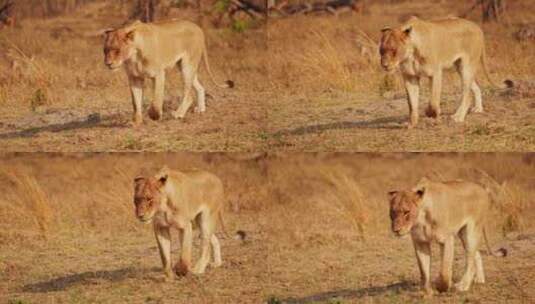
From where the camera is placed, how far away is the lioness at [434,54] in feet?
22.6

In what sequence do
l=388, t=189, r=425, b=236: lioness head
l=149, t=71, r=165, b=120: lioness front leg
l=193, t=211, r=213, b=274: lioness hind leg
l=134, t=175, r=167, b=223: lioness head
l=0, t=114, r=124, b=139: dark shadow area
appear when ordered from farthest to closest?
1. l=0, t=114, r=124, b=139: dark shadow area
2. l=193, t=211, r=213, b=274: lioness hind leg
3. l=149, t=71, r=165, b=120: lioness front leg
4. l=134, t=175, r=167, b=223: lioness head
5. l=388, t=189, r=425, b=236: lioness head

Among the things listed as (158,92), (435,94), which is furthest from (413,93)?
(158,92)

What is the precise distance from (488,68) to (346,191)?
0.99m

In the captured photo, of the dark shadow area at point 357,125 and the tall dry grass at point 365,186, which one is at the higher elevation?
the dark shadow area at point 357,125

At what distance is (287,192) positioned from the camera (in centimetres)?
734

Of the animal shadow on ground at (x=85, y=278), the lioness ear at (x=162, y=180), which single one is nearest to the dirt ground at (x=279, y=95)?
the lioness ear at (x=162, y=180)

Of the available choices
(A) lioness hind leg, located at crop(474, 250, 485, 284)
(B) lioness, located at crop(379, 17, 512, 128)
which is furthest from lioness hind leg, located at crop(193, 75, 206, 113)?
(A) lioness hind leg, located at crop(474, 250, 485, 284)

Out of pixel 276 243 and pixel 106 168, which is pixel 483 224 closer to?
pixel 276 243

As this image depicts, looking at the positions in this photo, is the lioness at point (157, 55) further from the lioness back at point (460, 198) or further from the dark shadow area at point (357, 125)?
the lioness back at point (460, 198)

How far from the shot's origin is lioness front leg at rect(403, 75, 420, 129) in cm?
701

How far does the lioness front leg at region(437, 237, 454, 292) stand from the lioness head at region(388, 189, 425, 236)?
219 mm

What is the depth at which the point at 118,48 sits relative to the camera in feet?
23.0

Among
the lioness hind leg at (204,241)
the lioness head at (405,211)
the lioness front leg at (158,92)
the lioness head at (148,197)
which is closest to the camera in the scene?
the lioness head at (405,211)

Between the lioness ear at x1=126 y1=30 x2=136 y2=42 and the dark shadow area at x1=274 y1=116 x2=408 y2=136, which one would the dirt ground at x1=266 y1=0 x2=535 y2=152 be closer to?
the dark shadow area at x1=274 y1=116 x2=408 y2=136
